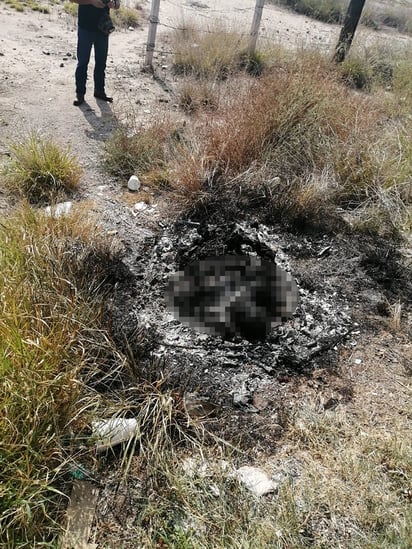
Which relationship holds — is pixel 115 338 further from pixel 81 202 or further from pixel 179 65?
pixel 179 65

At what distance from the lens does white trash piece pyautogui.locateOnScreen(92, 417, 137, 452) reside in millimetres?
1886

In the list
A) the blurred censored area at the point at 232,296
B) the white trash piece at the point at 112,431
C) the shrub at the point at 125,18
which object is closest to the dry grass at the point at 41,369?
the white trash piece at the point at 112,431

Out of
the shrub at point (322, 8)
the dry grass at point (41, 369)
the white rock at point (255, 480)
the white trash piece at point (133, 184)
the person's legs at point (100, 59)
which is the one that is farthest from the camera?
the shrub at point (322, 8)

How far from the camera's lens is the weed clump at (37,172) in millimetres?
3422

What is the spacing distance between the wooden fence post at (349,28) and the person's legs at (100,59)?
10.6 feet

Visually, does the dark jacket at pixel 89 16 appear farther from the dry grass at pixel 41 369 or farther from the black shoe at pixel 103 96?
the dry grass at pixel 41 369

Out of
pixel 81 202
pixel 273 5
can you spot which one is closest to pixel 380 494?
pixel 81 202

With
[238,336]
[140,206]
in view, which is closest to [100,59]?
[140,206]

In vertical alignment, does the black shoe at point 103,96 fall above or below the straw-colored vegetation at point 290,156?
below

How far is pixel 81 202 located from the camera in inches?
137

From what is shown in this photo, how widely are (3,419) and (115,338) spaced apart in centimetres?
77

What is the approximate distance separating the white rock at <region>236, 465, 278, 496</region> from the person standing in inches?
173

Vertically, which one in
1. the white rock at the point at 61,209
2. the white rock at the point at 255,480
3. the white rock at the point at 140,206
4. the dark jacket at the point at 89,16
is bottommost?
the white rock at the point at 255,480

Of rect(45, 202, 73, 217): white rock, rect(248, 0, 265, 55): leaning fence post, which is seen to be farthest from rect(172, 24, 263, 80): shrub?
rect(45, 202, 73, 217): white rock
